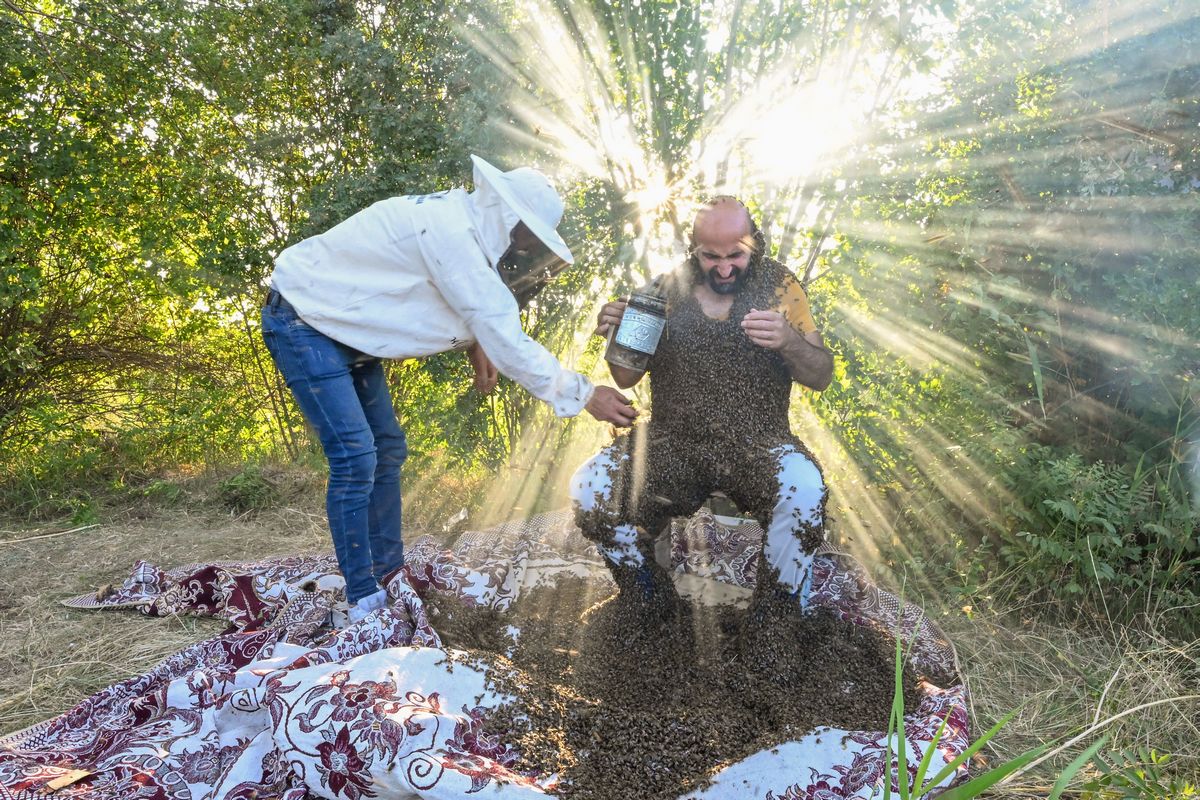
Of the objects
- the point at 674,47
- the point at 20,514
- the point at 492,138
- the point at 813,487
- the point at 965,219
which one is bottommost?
the point at 20,514

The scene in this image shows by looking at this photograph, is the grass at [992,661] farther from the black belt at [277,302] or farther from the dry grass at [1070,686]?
the black belt at [277,302]

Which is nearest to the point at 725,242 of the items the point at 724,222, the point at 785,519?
the point at 724,222

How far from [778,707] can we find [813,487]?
0.78m

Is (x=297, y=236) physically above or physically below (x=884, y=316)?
above

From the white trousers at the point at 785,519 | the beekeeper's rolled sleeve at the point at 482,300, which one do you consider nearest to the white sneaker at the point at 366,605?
the white trousers at the point at 785,519

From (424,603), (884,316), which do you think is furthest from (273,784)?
(884,316)

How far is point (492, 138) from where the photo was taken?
4.31m

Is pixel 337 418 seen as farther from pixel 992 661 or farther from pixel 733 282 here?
pixel 992 661

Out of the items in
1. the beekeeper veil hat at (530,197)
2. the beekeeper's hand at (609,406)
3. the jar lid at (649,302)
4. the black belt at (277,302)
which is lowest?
the beekeeper's hand at (609,406)

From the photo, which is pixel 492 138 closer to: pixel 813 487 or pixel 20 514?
pixel 813 487

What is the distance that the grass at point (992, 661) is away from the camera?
92.4 inches

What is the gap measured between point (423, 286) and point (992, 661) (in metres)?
2.52

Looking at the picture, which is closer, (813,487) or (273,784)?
(273,784)

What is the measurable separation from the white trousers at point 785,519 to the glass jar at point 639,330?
1.58 ft
